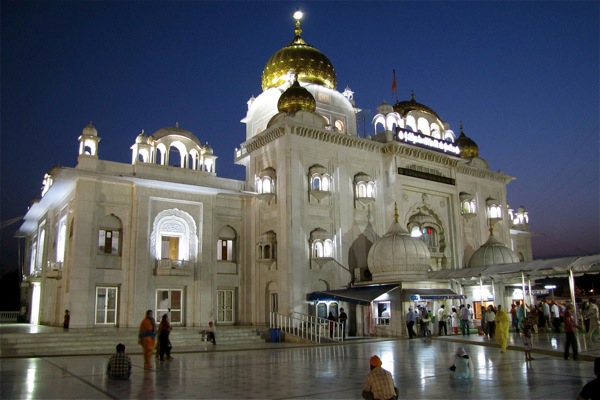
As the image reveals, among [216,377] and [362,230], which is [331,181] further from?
[216,377]

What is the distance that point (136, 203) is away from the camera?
2381cm

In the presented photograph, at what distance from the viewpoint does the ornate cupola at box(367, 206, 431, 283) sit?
24219mm

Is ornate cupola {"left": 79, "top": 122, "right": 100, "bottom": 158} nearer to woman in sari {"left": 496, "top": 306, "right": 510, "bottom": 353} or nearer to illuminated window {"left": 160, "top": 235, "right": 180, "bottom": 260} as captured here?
illuminated window {"left": 160, "top": 235, "right": 180, "bottom": 260}

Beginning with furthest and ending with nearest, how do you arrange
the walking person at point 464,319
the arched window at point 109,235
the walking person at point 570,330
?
the arched window at point 109,235 → the walking person at point 464,319 → the walking person at point 570,330

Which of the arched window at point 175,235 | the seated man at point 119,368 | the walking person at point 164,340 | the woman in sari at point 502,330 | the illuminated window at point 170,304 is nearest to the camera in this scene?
the seated man at point 119,368

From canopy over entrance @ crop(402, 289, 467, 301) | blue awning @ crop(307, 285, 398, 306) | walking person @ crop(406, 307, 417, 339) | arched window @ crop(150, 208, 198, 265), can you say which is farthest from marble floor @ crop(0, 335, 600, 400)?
arched window @ crop(150, 208, 198, 265)

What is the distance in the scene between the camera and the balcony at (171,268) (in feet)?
76.5

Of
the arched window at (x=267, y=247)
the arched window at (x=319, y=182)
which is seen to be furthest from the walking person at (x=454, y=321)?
the arched window at (x=267, y=247)

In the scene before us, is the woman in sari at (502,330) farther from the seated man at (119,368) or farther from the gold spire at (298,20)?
the gold spire at (298,20)

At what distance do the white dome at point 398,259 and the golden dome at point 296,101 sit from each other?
323 inches

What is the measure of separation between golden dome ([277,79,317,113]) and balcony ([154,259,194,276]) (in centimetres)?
992

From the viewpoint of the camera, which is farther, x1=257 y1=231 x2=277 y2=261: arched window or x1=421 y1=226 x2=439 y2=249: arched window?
x1=421 y1=226 x2=439 y2=249: arched window

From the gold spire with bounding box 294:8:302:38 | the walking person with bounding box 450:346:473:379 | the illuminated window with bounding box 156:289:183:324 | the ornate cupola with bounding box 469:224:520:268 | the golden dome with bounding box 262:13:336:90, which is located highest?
the gold spire with bounding box 294:8:302:38

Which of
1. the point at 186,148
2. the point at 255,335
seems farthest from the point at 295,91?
the point at 255,335
